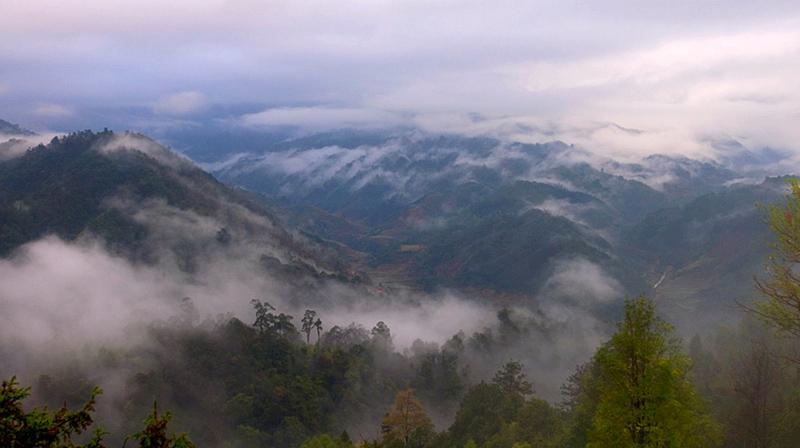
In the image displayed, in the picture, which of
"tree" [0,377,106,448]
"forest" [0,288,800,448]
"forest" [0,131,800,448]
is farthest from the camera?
"forest" [0,131,800,448]

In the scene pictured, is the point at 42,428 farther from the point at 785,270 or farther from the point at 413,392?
the point at 413,392

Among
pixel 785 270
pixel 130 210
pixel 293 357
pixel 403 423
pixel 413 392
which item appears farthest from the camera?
pixel 130 210

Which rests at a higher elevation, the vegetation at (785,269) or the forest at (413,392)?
the vegetation at (785,269)

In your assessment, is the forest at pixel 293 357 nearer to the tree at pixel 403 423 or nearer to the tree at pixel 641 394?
the tree at pixel 641 394

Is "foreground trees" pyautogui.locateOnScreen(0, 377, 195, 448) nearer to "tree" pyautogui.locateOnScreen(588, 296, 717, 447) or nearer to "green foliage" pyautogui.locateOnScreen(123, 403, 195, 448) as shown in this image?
"green foliage" pyautogui.locateOnScreen(123, 403, 195, 448)

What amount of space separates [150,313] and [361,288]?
6634 centimetres

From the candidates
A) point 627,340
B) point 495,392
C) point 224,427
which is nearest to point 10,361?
point 224,427

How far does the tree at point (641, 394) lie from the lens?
704 inches

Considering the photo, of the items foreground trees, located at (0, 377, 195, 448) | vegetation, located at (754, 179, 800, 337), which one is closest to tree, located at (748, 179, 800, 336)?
vegetation, located at (754, 179, 800, 337)

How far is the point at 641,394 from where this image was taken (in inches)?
707

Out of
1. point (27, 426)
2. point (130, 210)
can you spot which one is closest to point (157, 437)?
point (27, 426)

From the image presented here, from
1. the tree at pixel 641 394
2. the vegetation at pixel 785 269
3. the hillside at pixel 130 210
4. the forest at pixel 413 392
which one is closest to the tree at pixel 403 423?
the forest at pixel 413 392

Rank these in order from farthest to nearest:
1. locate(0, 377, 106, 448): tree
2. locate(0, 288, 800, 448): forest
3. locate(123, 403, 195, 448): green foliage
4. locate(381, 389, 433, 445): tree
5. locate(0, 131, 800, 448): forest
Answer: locate(381, 389, 433, 445): tree < locate(0, 131, 800, 448): forest < locate(0, 288, 800, 448): forest < locate(123, 403, 195, 448): green foliage < locate(0, 377, 106, 448): tree

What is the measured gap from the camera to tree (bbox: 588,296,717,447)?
17.9 m
